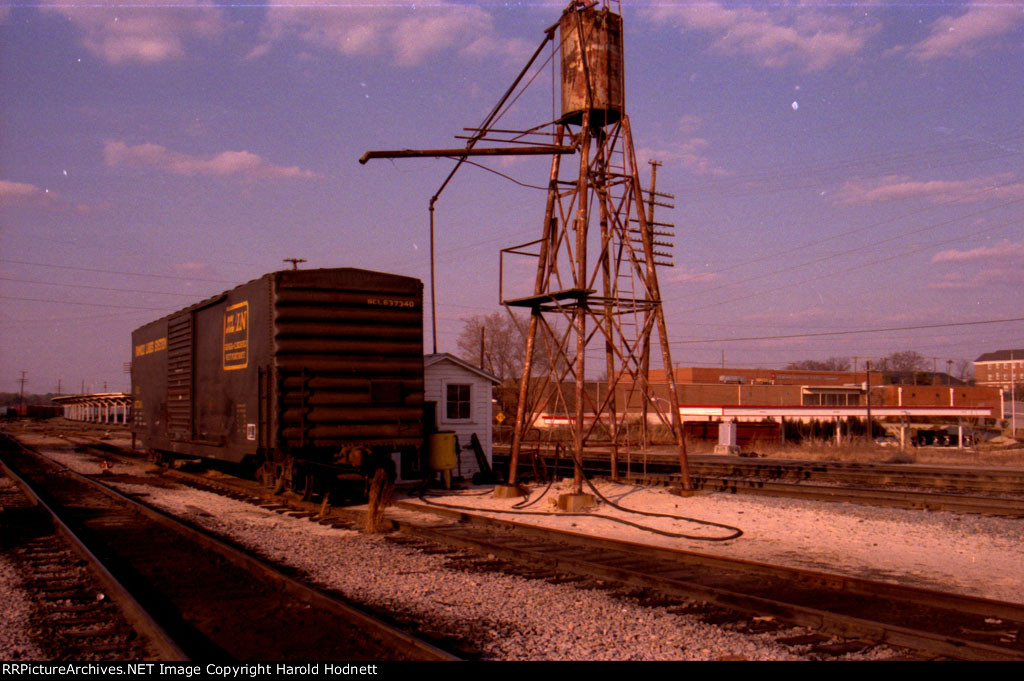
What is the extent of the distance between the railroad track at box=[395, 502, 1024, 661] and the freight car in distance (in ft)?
11.2

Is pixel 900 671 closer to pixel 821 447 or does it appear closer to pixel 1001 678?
pixel 1001 678

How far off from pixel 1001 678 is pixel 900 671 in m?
0.61

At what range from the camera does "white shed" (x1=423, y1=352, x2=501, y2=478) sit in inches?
776

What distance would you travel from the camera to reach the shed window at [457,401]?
2009 centimetres

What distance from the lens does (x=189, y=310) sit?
17312mm

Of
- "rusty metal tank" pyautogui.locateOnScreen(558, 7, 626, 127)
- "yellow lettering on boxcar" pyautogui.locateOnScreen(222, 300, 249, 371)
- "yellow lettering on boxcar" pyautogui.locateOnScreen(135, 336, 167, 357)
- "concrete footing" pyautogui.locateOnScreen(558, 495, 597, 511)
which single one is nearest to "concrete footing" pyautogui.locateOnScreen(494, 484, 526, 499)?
"concrete footing" pyautogui.locateOnScreen(558, 495, 597, 511)

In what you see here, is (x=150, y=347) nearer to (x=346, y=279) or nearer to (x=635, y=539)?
(x=346, y=279)

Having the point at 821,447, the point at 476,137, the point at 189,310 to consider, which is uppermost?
the point at 476,137

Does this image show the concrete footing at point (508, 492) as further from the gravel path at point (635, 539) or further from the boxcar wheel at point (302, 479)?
the boxcar wheel at point (302, 479)

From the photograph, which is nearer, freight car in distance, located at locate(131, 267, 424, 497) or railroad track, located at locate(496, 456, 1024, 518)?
freight car in distance, located at locate(131, 267, 424, 497)

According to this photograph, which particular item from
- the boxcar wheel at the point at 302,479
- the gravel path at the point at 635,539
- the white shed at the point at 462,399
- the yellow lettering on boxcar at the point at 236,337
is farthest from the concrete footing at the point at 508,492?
the yellow lettering on boxcar at the point at 236,337

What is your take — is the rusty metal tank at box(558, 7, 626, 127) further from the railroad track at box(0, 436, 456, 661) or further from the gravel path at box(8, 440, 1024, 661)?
the railroad track at box(0, 436, 456, 661)

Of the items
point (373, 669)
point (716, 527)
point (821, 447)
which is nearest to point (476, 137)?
point (716, 527)

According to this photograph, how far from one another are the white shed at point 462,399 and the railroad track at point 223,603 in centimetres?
831
